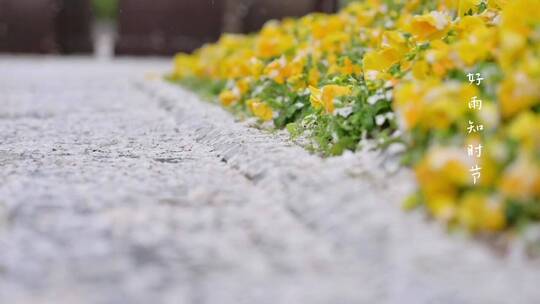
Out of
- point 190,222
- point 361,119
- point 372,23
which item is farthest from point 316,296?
point 372,23

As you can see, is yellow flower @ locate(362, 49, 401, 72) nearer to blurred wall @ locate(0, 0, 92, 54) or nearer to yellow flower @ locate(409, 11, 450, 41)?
yellow flower @ locate(409, 11, 450, 41)

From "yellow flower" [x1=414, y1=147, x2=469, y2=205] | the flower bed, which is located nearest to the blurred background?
the flower bed

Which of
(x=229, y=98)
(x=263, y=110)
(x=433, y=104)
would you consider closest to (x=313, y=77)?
(x=263, y=110)

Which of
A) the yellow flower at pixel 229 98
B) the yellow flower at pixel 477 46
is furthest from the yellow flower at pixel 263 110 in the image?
the yellow flower at pixel 477 46

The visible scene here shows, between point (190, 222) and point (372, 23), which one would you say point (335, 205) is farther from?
point (372, 23)

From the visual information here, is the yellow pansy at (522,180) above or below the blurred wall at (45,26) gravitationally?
above

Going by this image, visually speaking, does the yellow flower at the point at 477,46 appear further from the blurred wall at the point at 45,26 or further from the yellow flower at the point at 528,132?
the blurred wall at the point at 45,26

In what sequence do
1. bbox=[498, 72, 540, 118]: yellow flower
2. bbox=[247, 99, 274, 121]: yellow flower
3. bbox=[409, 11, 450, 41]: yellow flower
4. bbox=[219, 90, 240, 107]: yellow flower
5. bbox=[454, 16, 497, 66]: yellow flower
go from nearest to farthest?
bbox=[498, 72, 540, 118]: yellow flower
bbox=[454, 16, 497, 66]: yellow flower
bbox=[409, 11, 450, 41]: yellow flower
bbox=[247, 99, 274, 121]: yellow flower
bbox=[219, 90, 240, 107]: yellow flower
